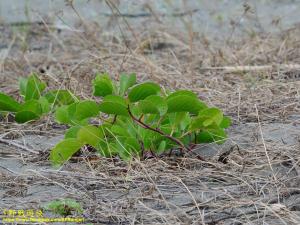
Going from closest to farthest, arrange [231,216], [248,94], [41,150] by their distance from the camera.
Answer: [231,216], [41,150], [248,94]

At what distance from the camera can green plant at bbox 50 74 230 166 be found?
2.49 meters

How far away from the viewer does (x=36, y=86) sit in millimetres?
3160

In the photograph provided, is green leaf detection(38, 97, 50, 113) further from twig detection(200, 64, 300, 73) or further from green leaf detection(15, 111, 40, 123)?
twig detection(200, 64, 300, 73)

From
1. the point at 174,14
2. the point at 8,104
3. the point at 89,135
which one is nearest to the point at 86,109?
the point at 89,135

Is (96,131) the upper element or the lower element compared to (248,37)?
upper

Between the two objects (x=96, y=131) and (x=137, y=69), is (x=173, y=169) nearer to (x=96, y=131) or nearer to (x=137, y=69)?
(x=96, y=131)

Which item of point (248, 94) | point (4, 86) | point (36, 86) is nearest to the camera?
point (36, 86)

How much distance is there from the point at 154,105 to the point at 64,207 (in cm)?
53

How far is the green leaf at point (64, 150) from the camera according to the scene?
2.49 m

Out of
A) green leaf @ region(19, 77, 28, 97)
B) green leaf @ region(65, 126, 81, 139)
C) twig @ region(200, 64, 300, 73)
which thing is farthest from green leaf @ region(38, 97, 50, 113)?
twig @ region(200, 64, 300, 73)

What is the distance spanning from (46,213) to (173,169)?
52 cm

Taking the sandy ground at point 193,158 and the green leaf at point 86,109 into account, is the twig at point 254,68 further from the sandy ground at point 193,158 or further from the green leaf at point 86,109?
the green leaf at point 86,109

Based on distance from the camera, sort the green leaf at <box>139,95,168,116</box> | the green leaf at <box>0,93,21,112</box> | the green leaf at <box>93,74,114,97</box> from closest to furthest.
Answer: the green leaf at <box>139,95,168,116</box>
the green leaf at <box>93,74,114,97</box>
the green leaf at <box>0,93,21,112</box>

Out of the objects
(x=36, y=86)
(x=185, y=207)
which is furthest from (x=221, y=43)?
(x=185, y=207)
